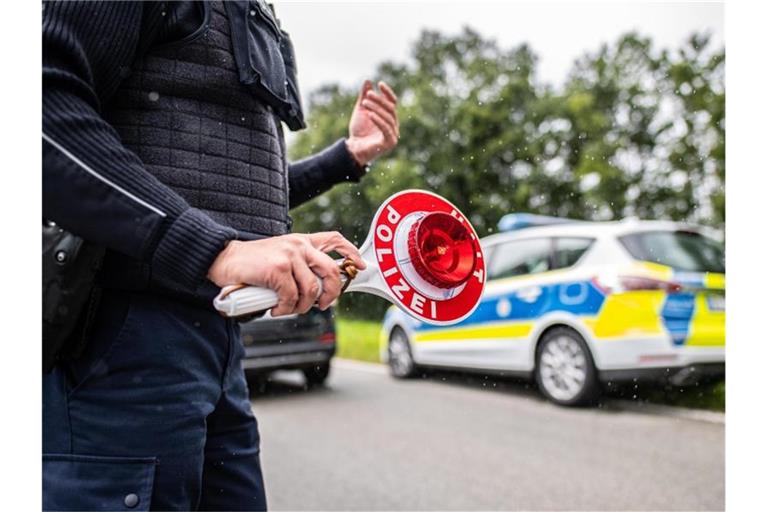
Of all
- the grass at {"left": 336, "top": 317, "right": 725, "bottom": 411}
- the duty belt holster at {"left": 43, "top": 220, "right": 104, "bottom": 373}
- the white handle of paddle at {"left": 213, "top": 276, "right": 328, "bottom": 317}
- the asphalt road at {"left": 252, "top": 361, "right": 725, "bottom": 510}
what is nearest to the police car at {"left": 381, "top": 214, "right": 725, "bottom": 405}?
the grass at {"left": 336, "top": 317, "right": 725, "bottom": 411}

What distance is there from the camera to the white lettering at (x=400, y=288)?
663mm

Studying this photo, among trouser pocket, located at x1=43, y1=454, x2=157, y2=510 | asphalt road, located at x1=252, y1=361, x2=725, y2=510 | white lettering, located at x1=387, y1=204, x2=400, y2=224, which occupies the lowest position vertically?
asphalt road, located at x1=252, y1=361, x2=725, y2=510

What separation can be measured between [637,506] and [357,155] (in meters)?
2.33

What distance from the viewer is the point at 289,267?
60 centimetres

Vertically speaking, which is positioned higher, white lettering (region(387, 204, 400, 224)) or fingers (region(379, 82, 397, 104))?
fingers (region(379, 82, 397, 104))

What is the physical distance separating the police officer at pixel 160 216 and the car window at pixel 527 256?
2694 mm

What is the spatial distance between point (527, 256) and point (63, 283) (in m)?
3.44

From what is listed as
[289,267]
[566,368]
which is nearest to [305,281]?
[289,267]

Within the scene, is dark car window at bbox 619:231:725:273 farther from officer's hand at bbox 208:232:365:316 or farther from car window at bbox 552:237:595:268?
officer's hand at bbox 208:232:365:316

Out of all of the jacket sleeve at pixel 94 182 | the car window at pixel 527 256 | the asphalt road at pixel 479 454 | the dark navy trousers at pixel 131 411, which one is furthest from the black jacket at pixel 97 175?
the car window at pixel 527 256

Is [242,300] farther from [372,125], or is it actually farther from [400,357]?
[400,357]

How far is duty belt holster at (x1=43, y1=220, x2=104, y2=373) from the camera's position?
748mm

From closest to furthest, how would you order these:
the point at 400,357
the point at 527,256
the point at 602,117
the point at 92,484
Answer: the point at 92,484
the point at 527,256
the point at 400,357
the point at 602,117
